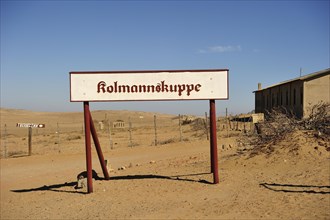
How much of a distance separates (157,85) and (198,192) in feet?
8.77

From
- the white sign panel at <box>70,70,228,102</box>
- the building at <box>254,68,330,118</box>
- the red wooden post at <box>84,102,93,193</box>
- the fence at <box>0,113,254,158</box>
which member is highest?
the building at <box>254,68,330,118</box>

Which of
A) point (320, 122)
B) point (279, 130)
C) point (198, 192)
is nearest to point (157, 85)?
point (198, 192)

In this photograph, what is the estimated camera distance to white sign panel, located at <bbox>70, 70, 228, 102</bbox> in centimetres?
800

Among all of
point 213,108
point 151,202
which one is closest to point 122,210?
point 151,202

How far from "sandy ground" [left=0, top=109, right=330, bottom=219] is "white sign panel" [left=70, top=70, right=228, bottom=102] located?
2143mm

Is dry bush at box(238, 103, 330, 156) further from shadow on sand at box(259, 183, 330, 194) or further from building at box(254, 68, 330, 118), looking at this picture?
building at box(254, 68, 330, 118)

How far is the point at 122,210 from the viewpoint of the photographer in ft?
21.2

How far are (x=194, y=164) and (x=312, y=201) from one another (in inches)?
201

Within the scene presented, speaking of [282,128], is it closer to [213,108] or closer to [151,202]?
[213,108]

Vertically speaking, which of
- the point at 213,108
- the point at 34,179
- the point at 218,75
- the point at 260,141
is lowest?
the point at 34,179

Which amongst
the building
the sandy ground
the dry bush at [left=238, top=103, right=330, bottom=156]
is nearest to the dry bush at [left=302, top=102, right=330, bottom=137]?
the dry bush at [left=238, top=103, right=330, bottom=156]

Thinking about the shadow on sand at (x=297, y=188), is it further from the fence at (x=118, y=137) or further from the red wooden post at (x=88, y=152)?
the fence at (x=118, y=137)

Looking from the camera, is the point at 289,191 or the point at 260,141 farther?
the point at 260,141

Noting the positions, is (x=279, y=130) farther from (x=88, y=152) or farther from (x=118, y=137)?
(x=118, y=137)
